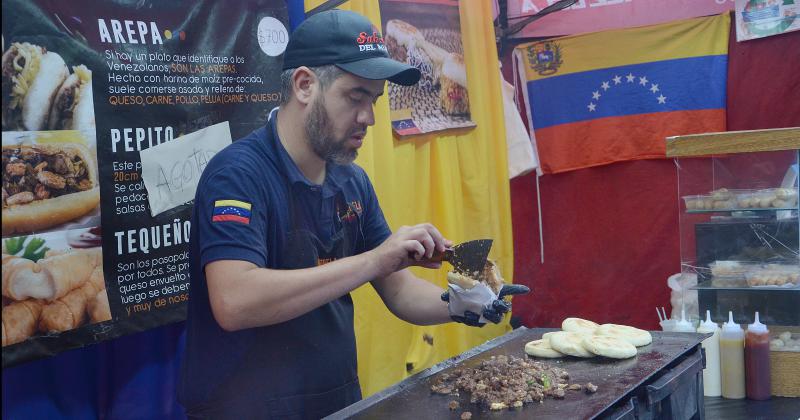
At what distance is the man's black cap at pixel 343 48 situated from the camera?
7.81 feet

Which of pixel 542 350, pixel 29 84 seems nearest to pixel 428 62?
pixel 542 350

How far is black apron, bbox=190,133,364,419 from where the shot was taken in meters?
2.31

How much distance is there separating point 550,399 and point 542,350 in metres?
0.57

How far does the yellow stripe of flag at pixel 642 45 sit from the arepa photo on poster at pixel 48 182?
418 cm

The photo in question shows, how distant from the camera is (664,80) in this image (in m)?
5.86

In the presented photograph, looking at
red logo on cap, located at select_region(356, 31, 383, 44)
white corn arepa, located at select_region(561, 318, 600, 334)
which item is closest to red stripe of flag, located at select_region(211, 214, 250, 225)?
red logo on cap, located at select_region(356, 31, 383, 44)

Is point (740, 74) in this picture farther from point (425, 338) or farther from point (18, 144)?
point (18, 144)

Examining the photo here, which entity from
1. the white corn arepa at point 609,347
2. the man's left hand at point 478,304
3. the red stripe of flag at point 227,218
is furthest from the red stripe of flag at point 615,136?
the red stripe of flag at point 227,218

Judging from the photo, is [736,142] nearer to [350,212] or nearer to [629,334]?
[629,334]

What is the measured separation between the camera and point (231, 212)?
2.17 m

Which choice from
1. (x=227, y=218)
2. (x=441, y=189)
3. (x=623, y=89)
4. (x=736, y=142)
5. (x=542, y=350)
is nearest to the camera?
(x=227, y=218)

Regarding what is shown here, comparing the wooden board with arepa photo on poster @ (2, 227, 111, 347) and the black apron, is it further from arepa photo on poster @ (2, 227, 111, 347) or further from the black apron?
arepa photo on poster @ (2, 227, 111, 347)

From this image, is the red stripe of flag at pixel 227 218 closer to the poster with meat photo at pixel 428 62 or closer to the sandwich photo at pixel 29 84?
the sandwich photo at pixel 29 84

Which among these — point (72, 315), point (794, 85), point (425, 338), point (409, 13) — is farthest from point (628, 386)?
point (794, 85)
